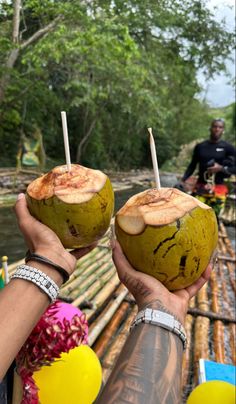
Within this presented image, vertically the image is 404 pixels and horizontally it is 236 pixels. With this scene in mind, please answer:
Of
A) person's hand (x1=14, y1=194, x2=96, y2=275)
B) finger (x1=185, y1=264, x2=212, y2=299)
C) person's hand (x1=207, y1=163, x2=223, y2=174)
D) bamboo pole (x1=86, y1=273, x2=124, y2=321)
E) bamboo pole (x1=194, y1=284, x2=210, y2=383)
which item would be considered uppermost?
person's hand (x1=14, y1=194, x2=96, y2=275)

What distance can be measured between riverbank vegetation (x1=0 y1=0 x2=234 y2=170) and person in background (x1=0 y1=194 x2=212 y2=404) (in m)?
6.41

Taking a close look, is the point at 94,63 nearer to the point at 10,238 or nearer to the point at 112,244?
the point at 10,238

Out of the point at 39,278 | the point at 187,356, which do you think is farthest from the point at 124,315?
the point at 39,278

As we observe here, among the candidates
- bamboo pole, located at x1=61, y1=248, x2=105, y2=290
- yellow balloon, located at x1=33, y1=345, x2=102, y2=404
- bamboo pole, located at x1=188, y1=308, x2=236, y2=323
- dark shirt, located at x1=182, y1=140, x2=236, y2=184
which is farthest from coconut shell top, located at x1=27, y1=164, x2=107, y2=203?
dark shirt, located at x1=182, y1=140, x2=236, y2=184

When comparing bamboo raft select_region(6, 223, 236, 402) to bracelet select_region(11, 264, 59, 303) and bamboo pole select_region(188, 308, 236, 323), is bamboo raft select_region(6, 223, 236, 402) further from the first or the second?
bracelet select_region(11, 264, 59, 303)

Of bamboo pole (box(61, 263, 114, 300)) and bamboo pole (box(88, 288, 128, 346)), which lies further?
bamboo pole (box(61, 263, 114, 300))

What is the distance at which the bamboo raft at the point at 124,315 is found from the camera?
2.73 meters

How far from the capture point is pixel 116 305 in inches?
130

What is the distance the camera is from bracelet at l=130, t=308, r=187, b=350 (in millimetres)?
910

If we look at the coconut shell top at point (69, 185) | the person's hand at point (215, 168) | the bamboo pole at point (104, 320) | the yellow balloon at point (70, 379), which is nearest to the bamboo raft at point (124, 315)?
the bamboo pole at point (104, 320)

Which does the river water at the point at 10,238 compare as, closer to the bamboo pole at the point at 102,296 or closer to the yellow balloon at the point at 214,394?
the bamboo pole at the point at 102,296

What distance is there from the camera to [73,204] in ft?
3.81

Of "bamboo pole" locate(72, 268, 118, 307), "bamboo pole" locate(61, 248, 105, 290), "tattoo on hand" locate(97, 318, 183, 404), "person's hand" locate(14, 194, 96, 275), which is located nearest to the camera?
"tattoo on hand" locate(97, 318, 183, 404)

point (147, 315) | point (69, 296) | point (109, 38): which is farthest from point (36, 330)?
point (109, 38)
